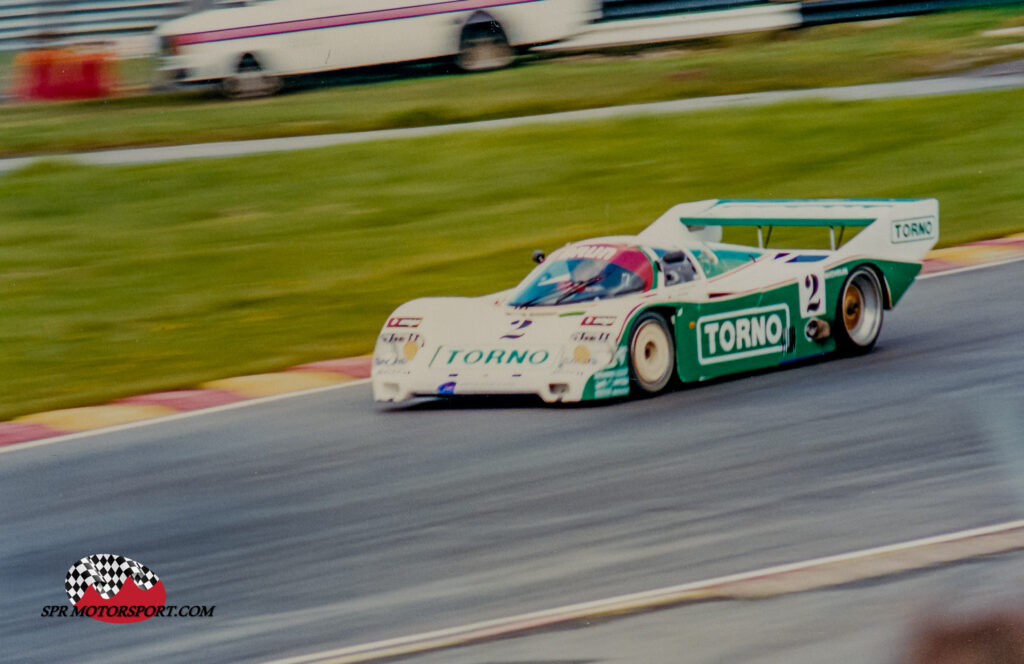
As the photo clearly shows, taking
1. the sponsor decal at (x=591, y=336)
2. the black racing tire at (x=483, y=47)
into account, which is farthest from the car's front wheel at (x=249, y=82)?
the sponsor decal at (x=591, y=336)

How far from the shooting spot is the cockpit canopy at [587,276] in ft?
31.7

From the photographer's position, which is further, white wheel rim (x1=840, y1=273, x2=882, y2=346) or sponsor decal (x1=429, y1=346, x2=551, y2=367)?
white wheel rim (x1=840, y1=273, x2=882, y2=346)

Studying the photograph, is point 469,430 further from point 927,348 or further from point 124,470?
point 927,348

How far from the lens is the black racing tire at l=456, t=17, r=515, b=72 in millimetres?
20578

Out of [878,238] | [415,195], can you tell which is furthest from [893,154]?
[878,238]

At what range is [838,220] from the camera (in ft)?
36.6

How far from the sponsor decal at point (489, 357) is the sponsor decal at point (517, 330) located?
105 mm

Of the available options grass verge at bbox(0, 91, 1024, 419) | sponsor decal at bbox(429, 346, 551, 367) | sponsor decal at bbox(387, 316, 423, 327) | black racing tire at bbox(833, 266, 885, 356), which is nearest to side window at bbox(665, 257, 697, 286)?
sponsor decal at bbox(429, 346, 551, 367)

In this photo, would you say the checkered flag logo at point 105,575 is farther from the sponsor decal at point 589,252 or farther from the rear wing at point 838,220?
the rear wing at point 838,220

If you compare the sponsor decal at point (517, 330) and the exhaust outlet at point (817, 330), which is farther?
the exhaust outlet at point (817, 330)

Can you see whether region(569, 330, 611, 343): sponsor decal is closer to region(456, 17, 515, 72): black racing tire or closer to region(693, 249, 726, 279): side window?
region(693, 249, 726, 279): side window

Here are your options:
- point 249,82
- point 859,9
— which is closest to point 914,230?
point 249,82

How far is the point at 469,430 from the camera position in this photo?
9109 mm

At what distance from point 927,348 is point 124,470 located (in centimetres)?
506
